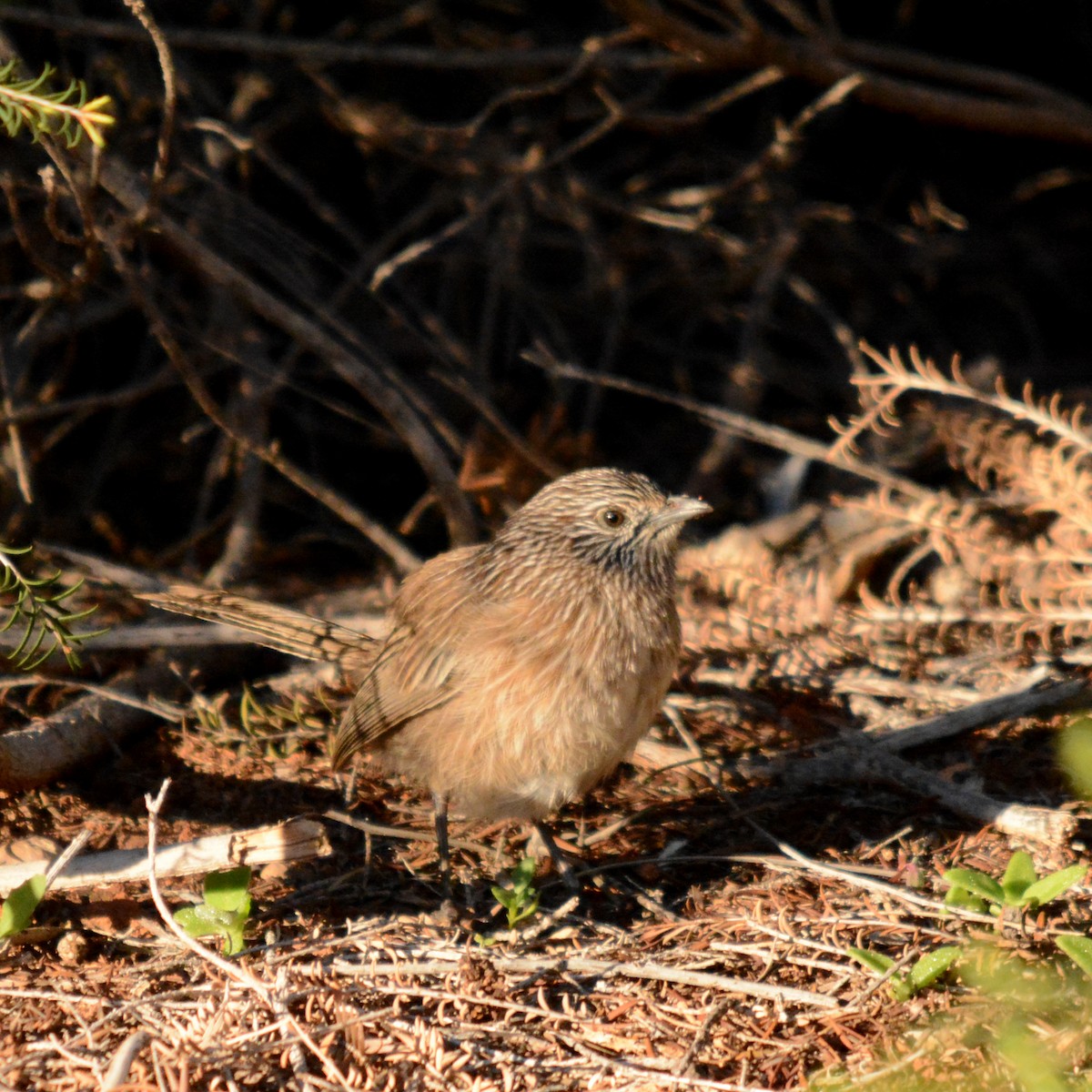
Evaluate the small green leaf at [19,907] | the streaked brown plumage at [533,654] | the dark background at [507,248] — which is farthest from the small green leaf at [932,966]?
the dark background at [507,248]

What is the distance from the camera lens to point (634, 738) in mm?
3855

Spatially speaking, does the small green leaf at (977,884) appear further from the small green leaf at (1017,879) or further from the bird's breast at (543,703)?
the bird's breast at (543,703)

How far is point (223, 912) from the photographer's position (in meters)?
3.24

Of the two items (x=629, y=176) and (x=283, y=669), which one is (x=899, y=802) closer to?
(x=283, y=669)

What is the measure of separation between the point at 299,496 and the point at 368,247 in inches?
51.7

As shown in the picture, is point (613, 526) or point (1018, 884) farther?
point (613, 526)

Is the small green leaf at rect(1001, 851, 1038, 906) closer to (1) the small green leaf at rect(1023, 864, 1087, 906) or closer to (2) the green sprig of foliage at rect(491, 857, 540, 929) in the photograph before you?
(1) the small green leaf at rect(1023, 864, 1087, 906)

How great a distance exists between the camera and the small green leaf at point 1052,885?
9.87ft

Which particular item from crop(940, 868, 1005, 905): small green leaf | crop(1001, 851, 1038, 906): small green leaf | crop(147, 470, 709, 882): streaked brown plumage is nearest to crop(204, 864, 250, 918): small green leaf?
crop(147, 470, 709, 882): streaked brown plumage

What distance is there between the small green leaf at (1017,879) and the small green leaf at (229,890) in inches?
75.0

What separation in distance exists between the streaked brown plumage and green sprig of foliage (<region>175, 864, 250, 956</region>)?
0.83 m

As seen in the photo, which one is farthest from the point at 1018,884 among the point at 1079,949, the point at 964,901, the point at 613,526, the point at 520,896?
the point at 613,526

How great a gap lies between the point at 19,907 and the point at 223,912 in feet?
1.64

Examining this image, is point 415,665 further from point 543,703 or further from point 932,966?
point 932,966
